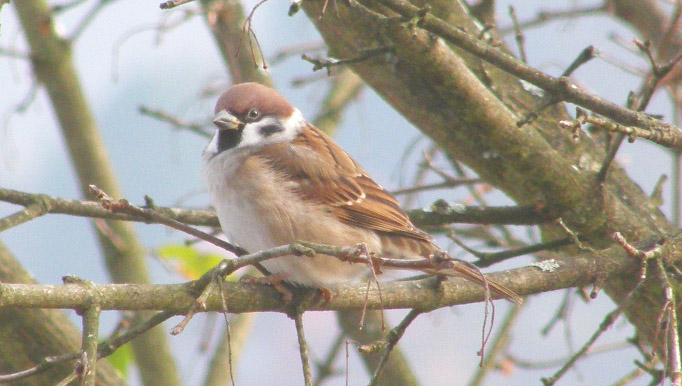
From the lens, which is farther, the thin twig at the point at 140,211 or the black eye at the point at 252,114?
the black eye at the point at 252,114

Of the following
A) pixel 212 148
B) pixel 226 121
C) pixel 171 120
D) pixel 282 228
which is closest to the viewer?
pixel 282 228

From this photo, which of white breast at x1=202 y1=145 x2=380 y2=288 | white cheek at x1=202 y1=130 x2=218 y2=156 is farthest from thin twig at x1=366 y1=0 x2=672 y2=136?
white cheek at x1=202 y1=130 x2=218 y2=156

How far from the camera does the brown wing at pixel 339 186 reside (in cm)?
358

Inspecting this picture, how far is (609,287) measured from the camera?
3.69m

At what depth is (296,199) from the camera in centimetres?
356

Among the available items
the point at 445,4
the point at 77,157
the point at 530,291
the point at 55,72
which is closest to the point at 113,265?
the point at 77,157

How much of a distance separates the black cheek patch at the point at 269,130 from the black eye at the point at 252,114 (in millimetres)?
62

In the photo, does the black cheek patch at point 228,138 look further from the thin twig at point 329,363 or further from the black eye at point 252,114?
the thin twig at point 329,363

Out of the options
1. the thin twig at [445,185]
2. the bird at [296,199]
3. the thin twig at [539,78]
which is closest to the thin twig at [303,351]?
the bird at [296,199]

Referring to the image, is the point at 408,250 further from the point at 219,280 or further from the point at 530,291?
the point at 219,280

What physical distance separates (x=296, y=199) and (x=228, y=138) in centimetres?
60

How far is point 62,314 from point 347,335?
66.1 inches

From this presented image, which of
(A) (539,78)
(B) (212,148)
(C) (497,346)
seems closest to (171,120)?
(B) (212,148)

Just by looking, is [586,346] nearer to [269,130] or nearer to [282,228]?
[282,228]
